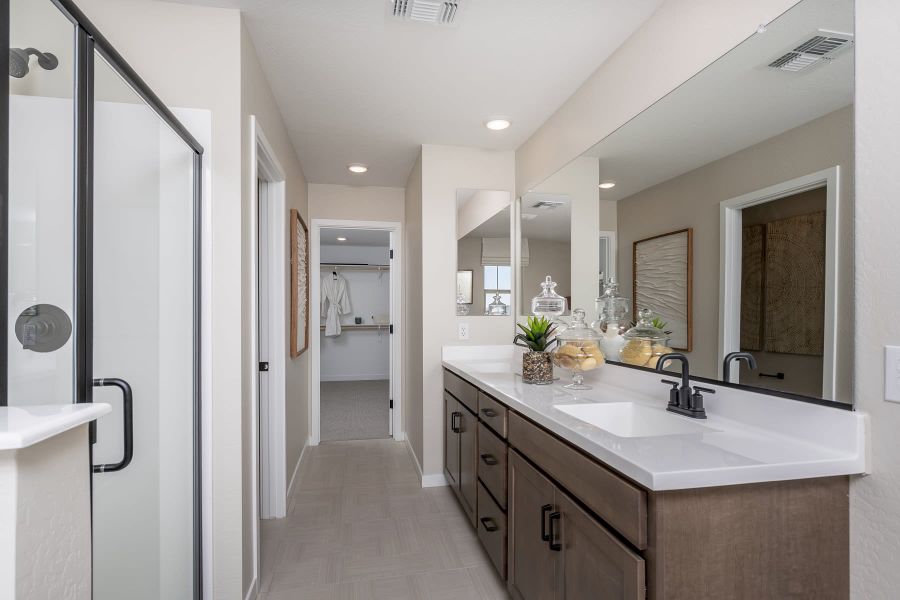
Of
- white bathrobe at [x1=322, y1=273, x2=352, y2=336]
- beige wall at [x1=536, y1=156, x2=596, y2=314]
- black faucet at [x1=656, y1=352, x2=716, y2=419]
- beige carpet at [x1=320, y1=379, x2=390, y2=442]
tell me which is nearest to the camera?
black faucet at [x1=656, y1=352, x2=716, y2=419]

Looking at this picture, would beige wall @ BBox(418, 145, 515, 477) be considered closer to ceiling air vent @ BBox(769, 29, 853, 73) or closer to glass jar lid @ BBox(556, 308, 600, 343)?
glass jar lid @ BBox(556, 308, 600, 343)

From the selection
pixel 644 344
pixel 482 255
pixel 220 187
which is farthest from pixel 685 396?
pixel 482 255

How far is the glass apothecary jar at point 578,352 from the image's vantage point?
2033 millimetres

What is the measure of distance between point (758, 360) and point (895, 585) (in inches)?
21.8

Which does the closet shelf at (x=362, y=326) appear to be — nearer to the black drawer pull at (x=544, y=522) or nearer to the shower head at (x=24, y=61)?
the black drawer pull at (x=544, y=522)

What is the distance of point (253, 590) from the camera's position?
1938 millimetres

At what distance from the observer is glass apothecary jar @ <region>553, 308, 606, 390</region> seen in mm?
2033

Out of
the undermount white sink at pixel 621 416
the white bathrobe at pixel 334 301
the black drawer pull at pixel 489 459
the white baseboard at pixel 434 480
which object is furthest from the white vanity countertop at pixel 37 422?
the white bathrobe at pixel 334 301

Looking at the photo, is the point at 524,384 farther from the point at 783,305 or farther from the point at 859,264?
the point at 859,264

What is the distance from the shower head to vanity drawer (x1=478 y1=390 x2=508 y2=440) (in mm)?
1725

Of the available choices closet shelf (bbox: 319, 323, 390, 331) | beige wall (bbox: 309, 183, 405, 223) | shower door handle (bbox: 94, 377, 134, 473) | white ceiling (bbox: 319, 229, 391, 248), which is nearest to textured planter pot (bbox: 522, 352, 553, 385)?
shower door handle (bbox: 94, 377, 134, 473)

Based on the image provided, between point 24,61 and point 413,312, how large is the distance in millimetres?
2897

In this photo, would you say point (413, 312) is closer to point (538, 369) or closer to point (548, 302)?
point (548, 302)

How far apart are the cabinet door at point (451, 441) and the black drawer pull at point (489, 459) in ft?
1.66
